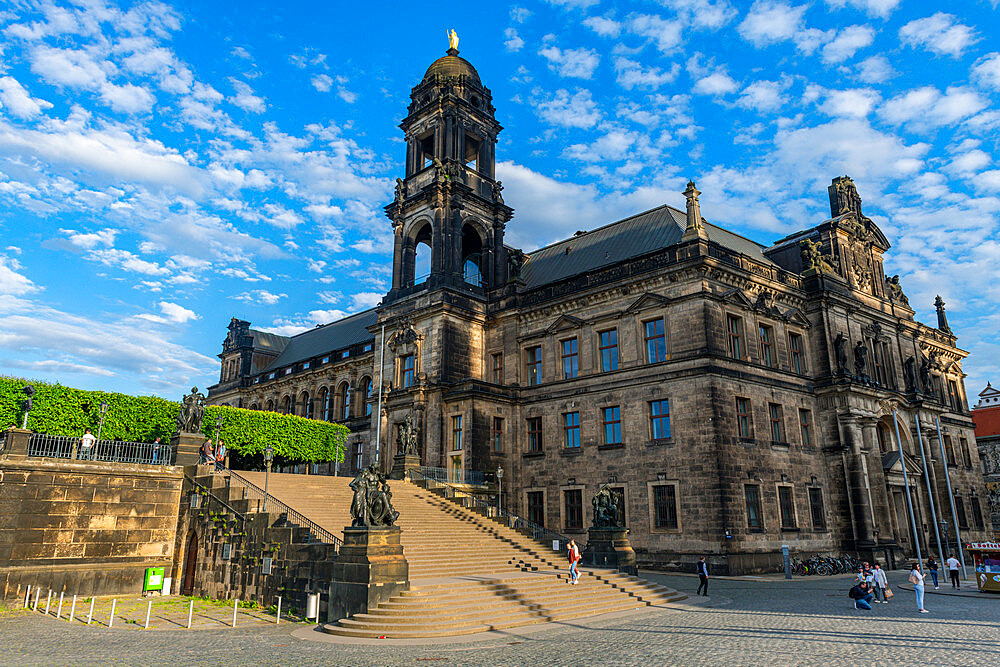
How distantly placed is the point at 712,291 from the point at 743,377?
15.7ft

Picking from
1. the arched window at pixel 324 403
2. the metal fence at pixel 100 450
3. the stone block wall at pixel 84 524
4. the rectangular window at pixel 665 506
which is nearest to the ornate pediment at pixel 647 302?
the rectangular window at pixel 665 506

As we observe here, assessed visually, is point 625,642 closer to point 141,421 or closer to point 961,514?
point 141,421

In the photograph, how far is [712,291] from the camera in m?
34.9

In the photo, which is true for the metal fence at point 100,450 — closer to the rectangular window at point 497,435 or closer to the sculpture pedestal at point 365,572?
the sculpture pedestal at point 365,572

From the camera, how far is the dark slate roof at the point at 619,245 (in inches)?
1617

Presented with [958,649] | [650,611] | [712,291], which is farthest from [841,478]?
[958,649]

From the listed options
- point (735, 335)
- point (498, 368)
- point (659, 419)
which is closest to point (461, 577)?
point (659, 419)

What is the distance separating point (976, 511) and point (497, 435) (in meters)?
35.0

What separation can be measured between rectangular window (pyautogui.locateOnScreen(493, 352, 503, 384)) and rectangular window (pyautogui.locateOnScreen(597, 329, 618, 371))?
791cm

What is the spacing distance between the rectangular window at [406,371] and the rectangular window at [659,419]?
52.9 feet

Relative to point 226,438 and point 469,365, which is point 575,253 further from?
point 226,438

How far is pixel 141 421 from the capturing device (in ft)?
116

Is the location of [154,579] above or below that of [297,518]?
below

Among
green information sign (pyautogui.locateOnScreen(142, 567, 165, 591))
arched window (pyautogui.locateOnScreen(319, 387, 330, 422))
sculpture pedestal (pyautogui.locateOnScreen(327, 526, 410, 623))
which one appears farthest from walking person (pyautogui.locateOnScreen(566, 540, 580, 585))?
arched window (pyautogui.locateOnScreen(319, 387, 330, 422))
